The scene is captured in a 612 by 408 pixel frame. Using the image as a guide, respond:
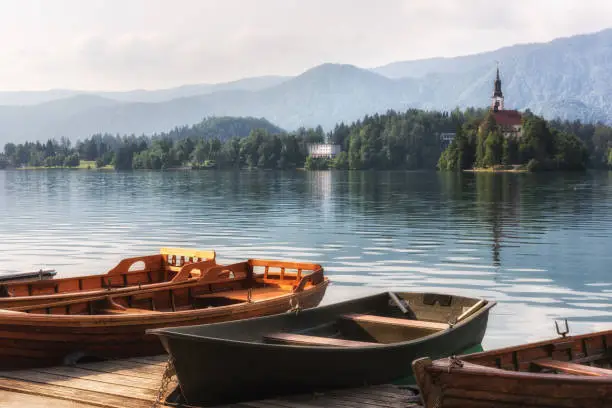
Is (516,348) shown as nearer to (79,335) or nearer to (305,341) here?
(305,341)

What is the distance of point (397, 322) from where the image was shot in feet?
56.0

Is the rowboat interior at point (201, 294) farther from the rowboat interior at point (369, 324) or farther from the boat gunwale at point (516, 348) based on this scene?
the boat gunwale at point (516, 348)

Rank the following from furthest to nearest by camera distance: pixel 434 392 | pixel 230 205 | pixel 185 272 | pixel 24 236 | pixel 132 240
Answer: pixel 230 205
pixel 24 236
pixel 132 240
pixel 185 272
pixel 434 392

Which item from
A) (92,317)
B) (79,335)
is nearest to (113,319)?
(92,317)

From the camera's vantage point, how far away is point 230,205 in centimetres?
8194

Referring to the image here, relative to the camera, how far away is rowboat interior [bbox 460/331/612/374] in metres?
12.4

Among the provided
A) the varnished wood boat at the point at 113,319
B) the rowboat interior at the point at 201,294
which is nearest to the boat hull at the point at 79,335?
the varnished wood boat at the point at 113,319

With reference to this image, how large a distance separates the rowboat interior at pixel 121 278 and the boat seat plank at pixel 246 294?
→ 893 mm

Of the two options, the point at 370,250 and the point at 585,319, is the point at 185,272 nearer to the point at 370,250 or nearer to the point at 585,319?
the point at 585,319

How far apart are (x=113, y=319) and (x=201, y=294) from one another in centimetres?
445

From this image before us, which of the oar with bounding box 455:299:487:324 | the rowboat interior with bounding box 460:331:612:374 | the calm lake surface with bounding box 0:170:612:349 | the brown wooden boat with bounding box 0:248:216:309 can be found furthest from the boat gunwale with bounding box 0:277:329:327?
the calm lake surface with bounding box 0:170:612:349

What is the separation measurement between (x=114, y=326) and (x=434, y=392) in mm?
8109

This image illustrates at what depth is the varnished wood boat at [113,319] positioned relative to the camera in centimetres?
1574

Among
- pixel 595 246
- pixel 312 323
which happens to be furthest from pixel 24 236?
pixel 312 323
